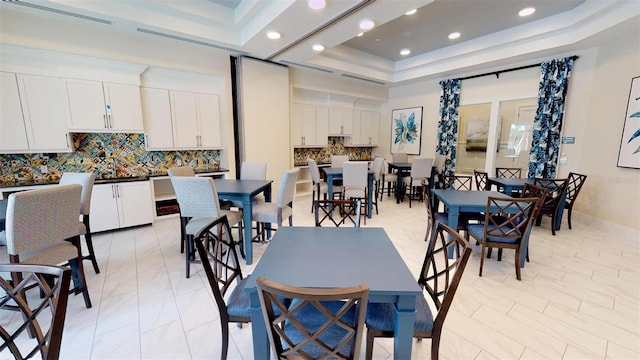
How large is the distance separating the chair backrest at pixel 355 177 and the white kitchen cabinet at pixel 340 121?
8.11ft

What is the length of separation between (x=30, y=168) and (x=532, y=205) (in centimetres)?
598

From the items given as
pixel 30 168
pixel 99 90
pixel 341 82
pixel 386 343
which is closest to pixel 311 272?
pixel 386 343

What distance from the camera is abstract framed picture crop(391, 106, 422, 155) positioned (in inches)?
259

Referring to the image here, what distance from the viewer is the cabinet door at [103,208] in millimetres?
3424

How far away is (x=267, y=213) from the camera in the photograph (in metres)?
2.89

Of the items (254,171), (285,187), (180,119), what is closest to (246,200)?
(285,187)

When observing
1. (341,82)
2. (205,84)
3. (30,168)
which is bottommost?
(30,168)

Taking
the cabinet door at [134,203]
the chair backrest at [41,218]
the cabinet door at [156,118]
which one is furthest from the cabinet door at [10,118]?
the chair backrest at [41,218]

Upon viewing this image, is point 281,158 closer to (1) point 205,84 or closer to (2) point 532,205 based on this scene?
(1) point 205,84

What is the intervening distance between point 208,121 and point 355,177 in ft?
8.93

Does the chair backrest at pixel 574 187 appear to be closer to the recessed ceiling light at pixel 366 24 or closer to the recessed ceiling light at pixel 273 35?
the recessed ceiling light at pixel 366 24

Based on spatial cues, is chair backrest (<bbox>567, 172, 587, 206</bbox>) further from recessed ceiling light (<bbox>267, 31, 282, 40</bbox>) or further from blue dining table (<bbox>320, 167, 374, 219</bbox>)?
recessed ceiling light (<bbox>267, 31, 282, 40</bbox>)

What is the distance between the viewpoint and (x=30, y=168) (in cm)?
337

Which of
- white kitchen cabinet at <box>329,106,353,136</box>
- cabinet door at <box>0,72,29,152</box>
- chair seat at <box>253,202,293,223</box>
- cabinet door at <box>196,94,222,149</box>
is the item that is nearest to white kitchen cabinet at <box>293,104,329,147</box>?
white kitchen cabinet at <box>329,106,353,136</box>
